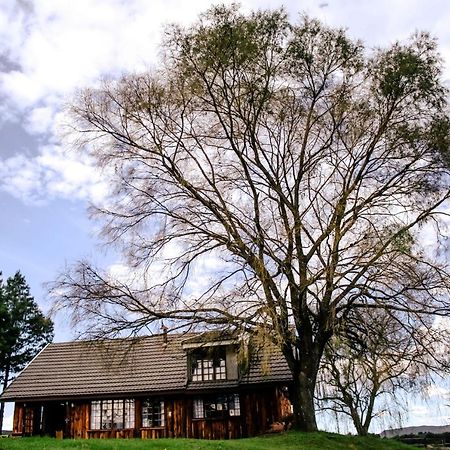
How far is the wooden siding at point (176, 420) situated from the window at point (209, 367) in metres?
0.87

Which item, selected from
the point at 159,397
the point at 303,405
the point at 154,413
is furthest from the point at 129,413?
the point at 303,405

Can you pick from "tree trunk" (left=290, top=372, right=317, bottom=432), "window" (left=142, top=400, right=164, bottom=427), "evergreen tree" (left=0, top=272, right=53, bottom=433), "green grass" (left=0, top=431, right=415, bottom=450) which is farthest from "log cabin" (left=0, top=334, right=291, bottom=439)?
"evergreen tree" (left=0, top=272, right=53, bottom=433)


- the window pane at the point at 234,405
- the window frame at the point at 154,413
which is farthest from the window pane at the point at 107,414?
the window pane at the point at 234,405

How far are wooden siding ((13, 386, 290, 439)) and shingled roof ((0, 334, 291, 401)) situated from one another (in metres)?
0.60

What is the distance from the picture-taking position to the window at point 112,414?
82.9 ft

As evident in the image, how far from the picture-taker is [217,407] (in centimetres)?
2459

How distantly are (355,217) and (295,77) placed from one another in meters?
4.71

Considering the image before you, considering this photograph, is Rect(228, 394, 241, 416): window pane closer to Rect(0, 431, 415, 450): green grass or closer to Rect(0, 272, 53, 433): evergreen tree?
Rect(0, 431, 415, 450): green grass

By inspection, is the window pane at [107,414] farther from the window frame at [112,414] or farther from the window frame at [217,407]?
the window frame at [217,407]

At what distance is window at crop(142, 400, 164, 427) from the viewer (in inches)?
980

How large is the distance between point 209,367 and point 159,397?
8.15ft

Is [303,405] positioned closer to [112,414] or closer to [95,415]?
[112,414]

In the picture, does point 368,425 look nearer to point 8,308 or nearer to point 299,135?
point 299,135

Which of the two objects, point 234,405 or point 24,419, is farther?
point 24,419
